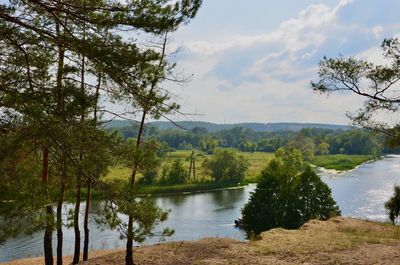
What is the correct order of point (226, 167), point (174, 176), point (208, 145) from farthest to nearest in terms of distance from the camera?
point (208, 145), point (226, 167), point (174, 176)

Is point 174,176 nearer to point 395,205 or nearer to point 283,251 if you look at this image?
point 395,205

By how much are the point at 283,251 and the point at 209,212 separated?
3004 cm

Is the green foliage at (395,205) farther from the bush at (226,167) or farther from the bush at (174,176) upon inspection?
the bush at (226,167)

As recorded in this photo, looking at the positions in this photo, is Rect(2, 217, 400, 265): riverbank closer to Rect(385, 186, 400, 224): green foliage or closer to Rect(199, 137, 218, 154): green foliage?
Rect(385, 186, 400, 224): green foliage

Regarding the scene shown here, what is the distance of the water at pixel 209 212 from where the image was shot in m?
27.9

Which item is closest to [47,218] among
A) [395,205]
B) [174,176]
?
[395,205]

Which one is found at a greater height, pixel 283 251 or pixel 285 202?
pixel 283 251

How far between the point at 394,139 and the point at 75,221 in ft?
35.4

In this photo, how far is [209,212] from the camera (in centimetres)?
4300

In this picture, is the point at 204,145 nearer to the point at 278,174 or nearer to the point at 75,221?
the point at 278,174

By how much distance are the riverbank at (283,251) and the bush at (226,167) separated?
167ft

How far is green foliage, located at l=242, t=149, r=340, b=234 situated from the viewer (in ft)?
107

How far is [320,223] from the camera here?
63.0ft

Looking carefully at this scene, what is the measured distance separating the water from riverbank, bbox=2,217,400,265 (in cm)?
505
